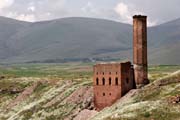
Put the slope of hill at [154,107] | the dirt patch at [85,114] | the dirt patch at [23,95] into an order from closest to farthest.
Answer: the slope of hill at [154,107] < the dirt patch at [85,114] < the dirt patch at [23,95]

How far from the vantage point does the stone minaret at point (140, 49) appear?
83281 millimetres

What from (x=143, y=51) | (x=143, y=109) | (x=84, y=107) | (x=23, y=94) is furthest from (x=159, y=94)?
(x=23, y=94)

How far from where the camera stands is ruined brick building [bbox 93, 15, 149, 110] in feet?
270

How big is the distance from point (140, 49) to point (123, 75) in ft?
20.8

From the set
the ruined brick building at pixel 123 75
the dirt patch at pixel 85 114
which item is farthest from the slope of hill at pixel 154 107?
the dirt patch at pixel 85 114

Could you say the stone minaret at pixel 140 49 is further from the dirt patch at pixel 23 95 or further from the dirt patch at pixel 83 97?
the dirt patch at pixel 23 95

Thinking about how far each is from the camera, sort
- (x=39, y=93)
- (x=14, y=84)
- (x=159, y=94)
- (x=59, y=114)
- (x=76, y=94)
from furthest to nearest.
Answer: (x=14, y=84) < (x=39, y=93) < (x=76, y=94) < (x=59, y=114) < (x=159, y=94)

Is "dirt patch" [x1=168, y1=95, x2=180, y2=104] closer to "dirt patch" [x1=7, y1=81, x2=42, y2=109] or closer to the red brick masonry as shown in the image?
the red brick masonry

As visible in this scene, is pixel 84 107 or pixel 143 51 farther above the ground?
pixel 143 51

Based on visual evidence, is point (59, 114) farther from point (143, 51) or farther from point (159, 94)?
point (159, 94)

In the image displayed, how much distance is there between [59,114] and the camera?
295 feet

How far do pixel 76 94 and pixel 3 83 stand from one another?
57.9m

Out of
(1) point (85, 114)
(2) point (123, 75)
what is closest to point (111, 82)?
(2) point (123, 75)

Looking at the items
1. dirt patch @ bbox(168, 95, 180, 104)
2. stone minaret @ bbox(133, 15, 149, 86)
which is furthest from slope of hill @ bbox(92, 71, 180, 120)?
stone minaret @ bbox(133, 15, 149, 86)
